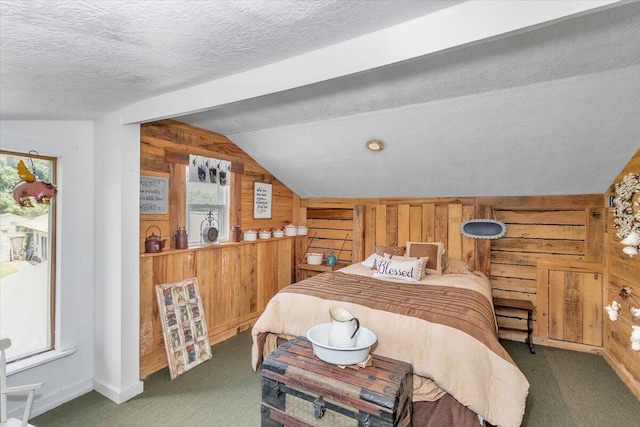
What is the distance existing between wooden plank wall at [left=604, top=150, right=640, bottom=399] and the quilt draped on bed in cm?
113

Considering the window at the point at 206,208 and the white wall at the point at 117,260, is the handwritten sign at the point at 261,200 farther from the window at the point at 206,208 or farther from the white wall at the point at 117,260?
the white wall at the point at 117,260

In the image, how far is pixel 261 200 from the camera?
14.2 ft

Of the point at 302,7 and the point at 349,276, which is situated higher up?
the point at 302,7

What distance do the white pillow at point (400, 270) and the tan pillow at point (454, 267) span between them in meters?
0.46

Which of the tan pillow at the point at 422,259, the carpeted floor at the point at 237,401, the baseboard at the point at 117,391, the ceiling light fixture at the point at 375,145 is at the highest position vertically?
the ceiling light fixture at the point at 375,145

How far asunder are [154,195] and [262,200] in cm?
155

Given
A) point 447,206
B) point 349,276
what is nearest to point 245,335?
point 349,276

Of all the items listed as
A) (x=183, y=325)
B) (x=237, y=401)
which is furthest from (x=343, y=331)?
Answer: (x=183, y=325)

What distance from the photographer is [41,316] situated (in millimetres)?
2441

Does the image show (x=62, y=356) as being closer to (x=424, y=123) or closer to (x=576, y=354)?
(x=424, y=123)

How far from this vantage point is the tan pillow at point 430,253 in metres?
3.54

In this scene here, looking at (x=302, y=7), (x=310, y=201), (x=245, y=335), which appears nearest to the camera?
(x=302, y=7)

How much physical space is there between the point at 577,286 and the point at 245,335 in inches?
142

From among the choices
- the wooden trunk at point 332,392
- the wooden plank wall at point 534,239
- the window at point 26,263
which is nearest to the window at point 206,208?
the window at point 26,263
